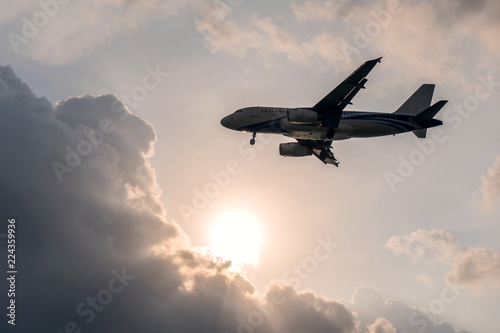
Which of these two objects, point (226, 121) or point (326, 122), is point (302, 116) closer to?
point (326, 122)

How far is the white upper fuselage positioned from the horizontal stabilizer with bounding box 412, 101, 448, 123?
923 millimetres

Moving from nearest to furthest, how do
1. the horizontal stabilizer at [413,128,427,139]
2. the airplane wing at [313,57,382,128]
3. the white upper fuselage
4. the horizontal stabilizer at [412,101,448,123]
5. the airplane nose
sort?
the airplane wing at [313,57,382,128] < the horizontal stabilizer at [412,101,448,123] < the white upper fuselage < the horizontal stabilizer at [413,128,427,139] < the airplane nose

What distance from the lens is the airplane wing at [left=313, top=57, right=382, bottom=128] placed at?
50.9 m

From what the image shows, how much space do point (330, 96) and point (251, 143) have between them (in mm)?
11894

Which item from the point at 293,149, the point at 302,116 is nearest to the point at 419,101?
the point at 293,149

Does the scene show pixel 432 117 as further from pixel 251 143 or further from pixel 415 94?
pixel 251 143

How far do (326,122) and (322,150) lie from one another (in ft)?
31.7

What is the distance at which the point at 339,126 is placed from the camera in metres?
58.3

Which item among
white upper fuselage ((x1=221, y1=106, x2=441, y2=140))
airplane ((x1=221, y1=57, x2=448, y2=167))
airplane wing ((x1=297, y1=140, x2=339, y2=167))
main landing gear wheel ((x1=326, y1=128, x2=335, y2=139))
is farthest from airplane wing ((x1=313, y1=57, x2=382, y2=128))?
airplane wing ((x1=297, y1=140, x2=339, y2=167))

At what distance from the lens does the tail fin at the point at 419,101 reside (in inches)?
2625

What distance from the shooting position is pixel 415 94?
67438mm

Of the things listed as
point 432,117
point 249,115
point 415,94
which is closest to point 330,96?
point 249,115

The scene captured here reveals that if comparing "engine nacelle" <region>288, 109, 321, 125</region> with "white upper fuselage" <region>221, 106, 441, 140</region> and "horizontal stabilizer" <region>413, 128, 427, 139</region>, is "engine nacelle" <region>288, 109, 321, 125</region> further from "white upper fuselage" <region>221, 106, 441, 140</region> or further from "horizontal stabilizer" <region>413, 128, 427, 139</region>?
"horizontal stabilizer" <region>413, 128, 427, 139</region>

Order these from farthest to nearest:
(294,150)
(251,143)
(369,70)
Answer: (294,150), (251,143), (369,70)
